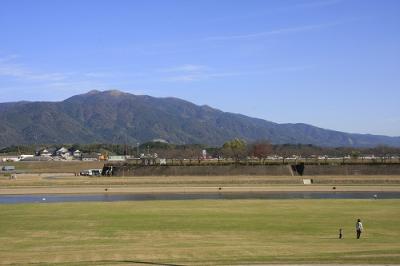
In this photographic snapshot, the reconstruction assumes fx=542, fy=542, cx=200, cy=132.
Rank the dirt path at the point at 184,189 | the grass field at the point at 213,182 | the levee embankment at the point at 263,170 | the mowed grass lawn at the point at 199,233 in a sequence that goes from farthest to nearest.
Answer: the levee embankment at the point at 263,170 < the grass field at the point at 213,182 < the dirt path at the point at 184,189 < the mowed grass lawn at the point at 199,233

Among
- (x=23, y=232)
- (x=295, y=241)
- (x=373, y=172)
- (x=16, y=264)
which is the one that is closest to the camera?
(x=16, y=264)

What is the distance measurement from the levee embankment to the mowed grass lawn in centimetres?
5778

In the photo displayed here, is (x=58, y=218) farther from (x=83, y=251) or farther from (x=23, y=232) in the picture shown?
(x=83, y=251)

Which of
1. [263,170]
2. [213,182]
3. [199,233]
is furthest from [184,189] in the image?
[199,233]

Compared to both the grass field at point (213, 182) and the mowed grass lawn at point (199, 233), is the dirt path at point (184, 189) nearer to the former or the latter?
the grass field at point (213, 182)

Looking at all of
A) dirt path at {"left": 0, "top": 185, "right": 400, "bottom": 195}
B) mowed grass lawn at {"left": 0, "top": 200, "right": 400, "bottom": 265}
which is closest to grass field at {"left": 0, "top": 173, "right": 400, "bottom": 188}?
dirt path at {"left": 0, "top": 185, "right": 400, "bottom": 195}

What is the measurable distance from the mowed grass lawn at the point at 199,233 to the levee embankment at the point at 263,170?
5778 cm

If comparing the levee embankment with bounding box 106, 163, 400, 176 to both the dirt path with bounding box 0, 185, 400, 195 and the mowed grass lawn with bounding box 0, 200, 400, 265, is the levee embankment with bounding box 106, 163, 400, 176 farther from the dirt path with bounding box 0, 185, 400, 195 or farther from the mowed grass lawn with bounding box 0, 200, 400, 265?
the mowed grass lawn with bounding box 0, 200, 400, 265

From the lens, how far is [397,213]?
48.4 m

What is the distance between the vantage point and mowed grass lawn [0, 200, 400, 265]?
26.8 metres

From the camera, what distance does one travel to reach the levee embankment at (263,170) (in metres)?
116

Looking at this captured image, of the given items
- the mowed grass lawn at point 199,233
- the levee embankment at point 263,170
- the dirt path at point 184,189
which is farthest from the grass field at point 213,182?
the mowed grass lawn at point 199,233

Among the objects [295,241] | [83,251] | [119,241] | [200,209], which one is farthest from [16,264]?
[200,209]

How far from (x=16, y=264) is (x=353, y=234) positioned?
2186cm
